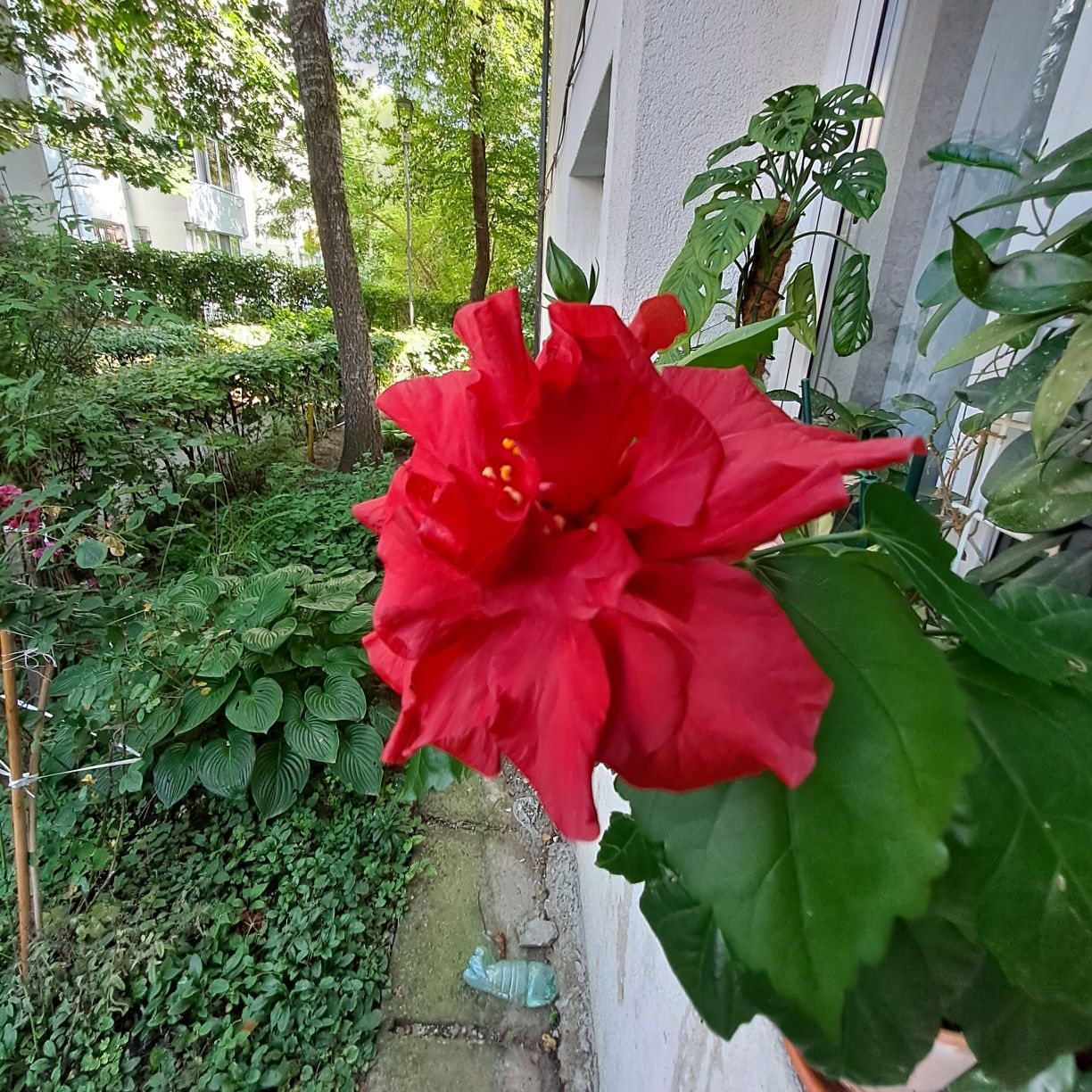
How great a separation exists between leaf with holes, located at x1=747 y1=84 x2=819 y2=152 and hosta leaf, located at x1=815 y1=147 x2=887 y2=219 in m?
0.06

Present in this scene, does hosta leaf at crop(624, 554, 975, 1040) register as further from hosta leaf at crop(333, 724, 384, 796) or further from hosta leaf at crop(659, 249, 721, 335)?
hosta leaf at crop(333, 724, 384, 796)

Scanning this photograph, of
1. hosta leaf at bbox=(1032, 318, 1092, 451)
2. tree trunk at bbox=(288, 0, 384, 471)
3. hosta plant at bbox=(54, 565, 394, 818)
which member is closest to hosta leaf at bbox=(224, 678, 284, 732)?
→ hosta plant at bbox=(54, 565, 394, 818)

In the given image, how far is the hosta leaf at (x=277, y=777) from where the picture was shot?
196cm

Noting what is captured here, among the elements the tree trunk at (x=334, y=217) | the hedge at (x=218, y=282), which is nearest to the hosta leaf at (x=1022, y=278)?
the tree trunk at (x=334, y=217)

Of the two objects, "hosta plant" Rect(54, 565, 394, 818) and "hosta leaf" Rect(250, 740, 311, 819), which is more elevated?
"hosta plant" Rect(54, 565, 394, 818)

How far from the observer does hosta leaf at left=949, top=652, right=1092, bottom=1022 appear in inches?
9.7

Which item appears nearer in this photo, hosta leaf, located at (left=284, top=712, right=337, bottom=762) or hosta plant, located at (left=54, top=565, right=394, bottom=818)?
hosta plant, located at (left=54, top=565, right=394, bottom=818)

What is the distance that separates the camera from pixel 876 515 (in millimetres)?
292

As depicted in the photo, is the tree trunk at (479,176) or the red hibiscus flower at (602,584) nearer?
the red hibiscus flower at (602,584)

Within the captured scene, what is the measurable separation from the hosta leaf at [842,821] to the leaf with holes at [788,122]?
31.6 inches

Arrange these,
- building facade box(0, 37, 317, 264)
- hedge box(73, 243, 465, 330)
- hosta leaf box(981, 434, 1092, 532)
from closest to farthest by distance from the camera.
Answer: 1. hosta leaf box(981, 434, 1092, 532)
2. hedge box(73, 243, 465, 330)
3. building facade box(0, 37, 317, 264)

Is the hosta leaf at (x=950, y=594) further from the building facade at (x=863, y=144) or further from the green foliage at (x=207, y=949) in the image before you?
the green foliage at (x=207, y=949)

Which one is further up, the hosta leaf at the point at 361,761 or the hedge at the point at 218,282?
the hedge at the point at 218,282

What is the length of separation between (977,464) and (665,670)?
2.21 feet
